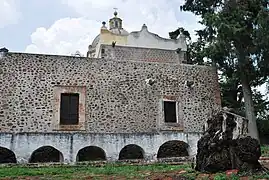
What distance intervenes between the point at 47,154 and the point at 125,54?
7260 mm

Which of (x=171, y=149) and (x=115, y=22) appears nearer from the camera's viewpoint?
(x=171, y=149)

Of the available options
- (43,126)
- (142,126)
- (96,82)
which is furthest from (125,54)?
(43,126)

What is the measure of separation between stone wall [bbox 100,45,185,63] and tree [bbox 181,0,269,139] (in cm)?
286

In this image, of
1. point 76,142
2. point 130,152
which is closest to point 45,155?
point 76,142

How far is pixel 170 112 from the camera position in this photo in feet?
54.4

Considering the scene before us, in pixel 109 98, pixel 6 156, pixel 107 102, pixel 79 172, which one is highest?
pixel 109 98

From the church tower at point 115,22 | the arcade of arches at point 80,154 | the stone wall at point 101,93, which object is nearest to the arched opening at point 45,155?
the arcade of arches at point 80,154

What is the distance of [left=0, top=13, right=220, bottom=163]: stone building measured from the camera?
1414 cm

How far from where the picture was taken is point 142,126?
1593 centimetres

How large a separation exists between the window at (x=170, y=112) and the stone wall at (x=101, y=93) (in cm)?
23

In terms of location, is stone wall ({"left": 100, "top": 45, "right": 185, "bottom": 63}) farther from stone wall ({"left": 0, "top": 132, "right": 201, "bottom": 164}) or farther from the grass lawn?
the grass lawn

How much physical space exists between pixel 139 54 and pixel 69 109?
5.63 metres

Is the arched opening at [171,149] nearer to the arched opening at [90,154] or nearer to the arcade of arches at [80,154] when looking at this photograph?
the arcade of arches at [80,154]

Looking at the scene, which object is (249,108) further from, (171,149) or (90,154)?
(90,154)
